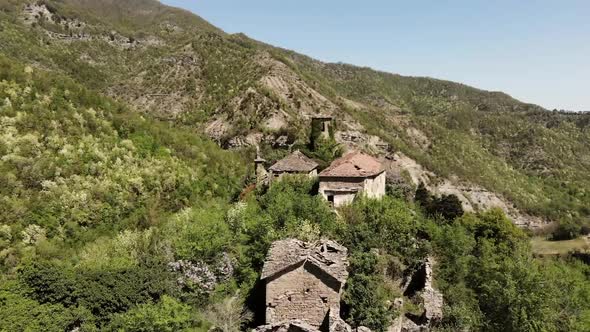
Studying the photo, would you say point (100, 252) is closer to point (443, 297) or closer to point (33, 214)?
point (33, 214)

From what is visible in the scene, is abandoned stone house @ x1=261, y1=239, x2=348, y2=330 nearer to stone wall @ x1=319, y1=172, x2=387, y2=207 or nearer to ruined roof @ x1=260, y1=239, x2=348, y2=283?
ruined roof @ x1=260, y1=239, x2=348, y2=283

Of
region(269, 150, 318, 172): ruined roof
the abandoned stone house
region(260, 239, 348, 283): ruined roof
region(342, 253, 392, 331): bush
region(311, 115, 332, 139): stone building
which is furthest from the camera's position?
region(311, 115, 332, 139): stone building

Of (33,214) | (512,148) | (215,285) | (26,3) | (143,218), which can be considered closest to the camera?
(215,285)

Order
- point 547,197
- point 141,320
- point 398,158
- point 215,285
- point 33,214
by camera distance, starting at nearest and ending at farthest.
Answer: point 141,320 < point 215,285 < point 33,214 < point 398,158 < point 547,197

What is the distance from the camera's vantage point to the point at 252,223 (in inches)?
899

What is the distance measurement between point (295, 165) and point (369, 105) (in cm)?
8720

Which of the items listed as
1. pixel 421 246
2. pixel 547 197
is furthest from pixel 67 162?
pixel 547 197

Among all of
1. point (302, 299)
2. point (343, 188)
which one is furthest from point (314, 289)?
point (343, 188)

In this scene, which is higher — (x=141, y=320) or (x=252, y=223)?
(x=252, y=223)

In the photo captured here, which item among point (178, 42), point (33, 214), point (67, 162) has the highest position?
point (178, 42)

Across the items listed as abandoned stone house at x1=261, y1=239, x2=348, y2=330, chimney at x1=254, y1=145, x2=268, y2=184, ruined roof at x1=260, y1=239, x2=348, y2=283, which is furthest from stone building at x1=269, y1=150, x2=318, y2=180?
abandoned stone house at x1=261, y1=239, x2=348, y2=330

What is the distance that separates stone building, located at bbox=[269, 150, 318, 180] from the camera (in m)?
28.9

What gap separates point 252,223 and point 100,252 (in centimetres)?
711

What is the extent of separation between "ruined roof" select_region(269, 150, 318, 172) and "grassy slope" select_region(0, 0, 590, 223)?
30.1 m
